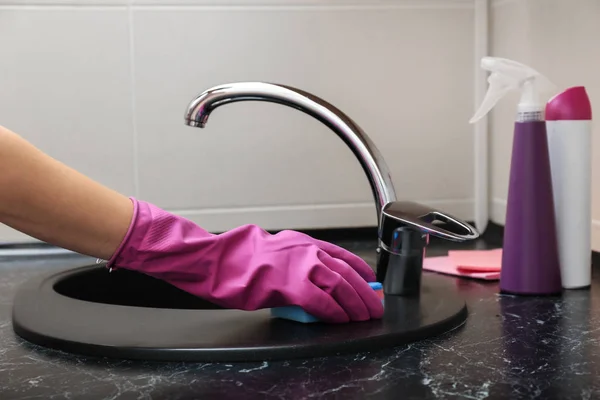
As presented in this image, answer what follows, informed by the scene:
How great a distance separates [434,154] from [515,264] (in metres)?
0.51

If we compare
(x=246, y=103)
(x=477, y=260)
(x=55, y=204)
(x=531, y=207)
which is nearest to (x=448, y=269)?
(x=477, y=260)

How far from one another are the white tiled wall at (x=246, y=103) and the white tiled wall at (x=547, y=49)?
0.06 metres

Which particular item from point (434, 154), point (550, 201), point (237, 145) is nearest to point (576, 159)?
point (550, 201)

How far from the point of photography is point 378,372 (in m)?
0.64

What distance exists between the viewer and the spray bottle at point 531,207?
905 mm

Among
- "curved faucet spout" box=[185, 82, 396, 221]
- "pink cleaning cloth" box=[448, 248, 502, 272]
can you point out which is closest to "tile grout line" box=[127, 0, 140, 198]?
"curved faucet spout" box=[185, 82, 396, 221]

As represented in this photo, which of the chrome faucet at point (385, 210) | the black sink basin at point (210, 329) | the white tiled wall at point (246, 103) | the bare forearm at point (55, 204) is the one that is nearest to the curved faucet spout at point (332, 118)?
the chrome faucet at point (385, 210)

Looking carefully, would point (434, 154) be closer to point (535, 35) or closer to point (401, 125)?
point (401, 125)

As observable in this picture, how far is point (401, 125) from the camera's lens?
1.40 m

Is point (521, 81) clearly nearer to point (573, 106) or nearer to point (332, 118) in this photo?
point (573, 106)

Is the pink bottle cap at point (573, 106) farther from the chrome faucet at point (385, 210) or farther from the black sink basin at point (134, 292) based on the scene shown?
the black sink basin at point (134, 292)

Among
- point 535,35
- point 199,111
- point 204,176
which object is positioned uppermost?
point 535,35

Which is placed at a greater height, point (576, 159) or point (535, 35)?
point (535, 35)

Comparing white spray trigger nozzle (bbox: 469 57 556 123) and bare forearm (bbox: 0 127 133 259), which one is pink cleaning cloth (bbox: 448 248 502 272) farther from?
bare forearm (bbox: 0 127 133 259)
